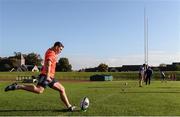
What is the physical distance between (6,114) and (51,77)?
1643mm

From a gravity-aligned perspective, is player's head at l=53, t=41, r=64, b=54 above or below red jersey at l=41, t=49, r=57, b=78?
above

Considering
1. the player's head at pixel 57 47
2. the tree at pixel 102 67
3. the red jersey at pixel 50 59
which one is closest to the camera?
the red jersey at pixel 50 59

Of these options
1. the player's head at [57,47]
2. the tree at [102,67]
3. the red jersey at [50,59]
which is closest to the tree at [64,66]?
the tree at [102,67]

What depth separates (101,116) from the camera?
1114 centimetres

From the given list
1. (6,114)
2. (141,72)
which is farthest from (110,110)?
(141,72)

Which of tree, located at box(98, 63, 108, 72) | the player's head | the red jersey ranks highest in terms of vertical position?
tree, located at box(98, 63, 108, 72)

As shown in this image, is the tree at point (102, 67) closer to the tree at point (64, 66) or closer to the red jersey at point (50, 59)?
the tree at point (64, 66)

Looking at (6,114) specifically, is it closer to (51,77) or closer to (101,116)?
(51,77)

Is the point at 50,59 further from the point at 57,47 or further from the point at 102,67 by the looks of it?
the point at 102,67

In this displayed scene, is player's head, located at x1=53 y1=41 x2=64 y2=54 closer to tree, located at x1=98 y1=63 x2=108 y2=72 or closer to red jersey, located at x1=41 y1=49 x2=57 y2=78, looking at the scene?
red jersey, located at x1=41 y1=49 x2=57 y2=78

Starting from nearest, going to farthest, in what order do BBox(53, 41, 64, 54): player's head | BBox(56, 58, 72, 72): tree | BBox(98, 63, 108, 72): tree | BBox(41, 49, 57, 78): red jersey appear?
BBox(41, 49, 57, 78): red jersey, BBox(53, 41, 64, 54): player's head, BBox(98, 63, 108, 72): tree, BBox(56, 58, 72, 72): tree

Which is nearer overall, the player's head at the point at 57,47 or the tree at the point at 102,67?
the player's head at the point at 57,47

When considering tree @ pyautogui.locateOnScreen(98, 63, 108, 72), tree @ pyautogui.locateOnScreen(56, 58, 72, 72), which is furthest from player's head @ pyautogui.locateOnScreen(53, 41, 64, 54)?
tree @ pyautogui.locateOnScreen(56, 58, 72, 72)

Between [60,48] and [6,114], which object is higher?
[60,48]
